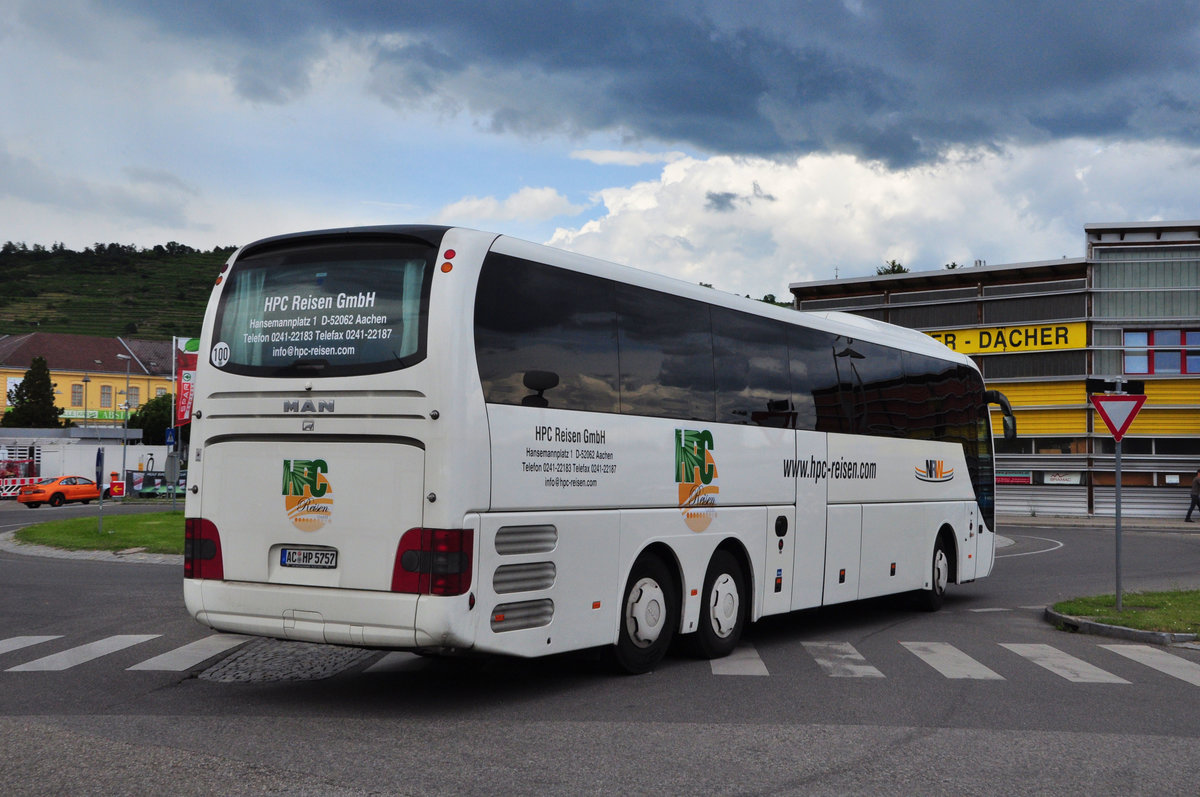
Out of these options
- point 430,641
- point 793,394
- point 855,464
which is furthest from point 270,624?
point 855,464

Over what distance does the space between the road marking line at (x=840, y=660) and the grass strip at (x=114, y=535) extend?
54.9ft

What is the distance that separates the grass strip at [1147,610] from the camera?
42.9ft

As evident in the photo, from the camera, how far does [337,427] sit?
8.30 m

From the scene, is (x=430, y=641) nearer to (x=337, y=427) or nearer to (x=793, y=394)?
(x=337, y=427)

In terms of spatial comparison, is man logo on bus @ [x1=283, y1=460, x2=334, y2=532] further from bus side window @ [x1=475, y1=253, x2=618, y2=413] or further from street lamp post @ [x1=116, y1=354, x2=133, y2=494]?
street lamp post @ [x1=116, y1=354, x2=133, y2=494]

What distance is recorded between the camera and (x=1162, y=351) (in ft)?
137

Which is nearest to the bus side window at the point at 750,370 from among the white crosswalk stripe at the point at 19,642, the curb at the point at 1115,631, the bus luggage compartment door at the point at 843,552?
the bus luggage compartment door at the point at 843,552

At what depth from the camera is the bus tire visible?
615 inches

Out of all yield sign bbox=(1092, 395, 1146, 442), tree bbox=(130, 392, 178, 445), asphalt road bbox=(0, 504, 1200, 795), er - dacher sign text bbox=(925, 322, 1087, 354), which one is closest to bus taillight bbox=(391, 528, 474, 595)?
asphalt road bbox=(0, 504, 1200, 795)

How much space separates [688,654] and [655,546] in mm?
1367

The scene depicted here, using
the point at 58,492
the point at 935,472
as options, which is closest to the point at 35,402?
the point at 58,492

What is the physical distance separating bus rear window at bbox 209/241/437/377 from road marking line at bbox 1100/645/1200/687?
6.92 m

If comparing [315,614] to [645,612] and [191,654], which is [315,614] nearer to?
[645,612]

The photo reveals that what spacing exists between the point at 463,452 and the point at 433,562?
2.40 feet
